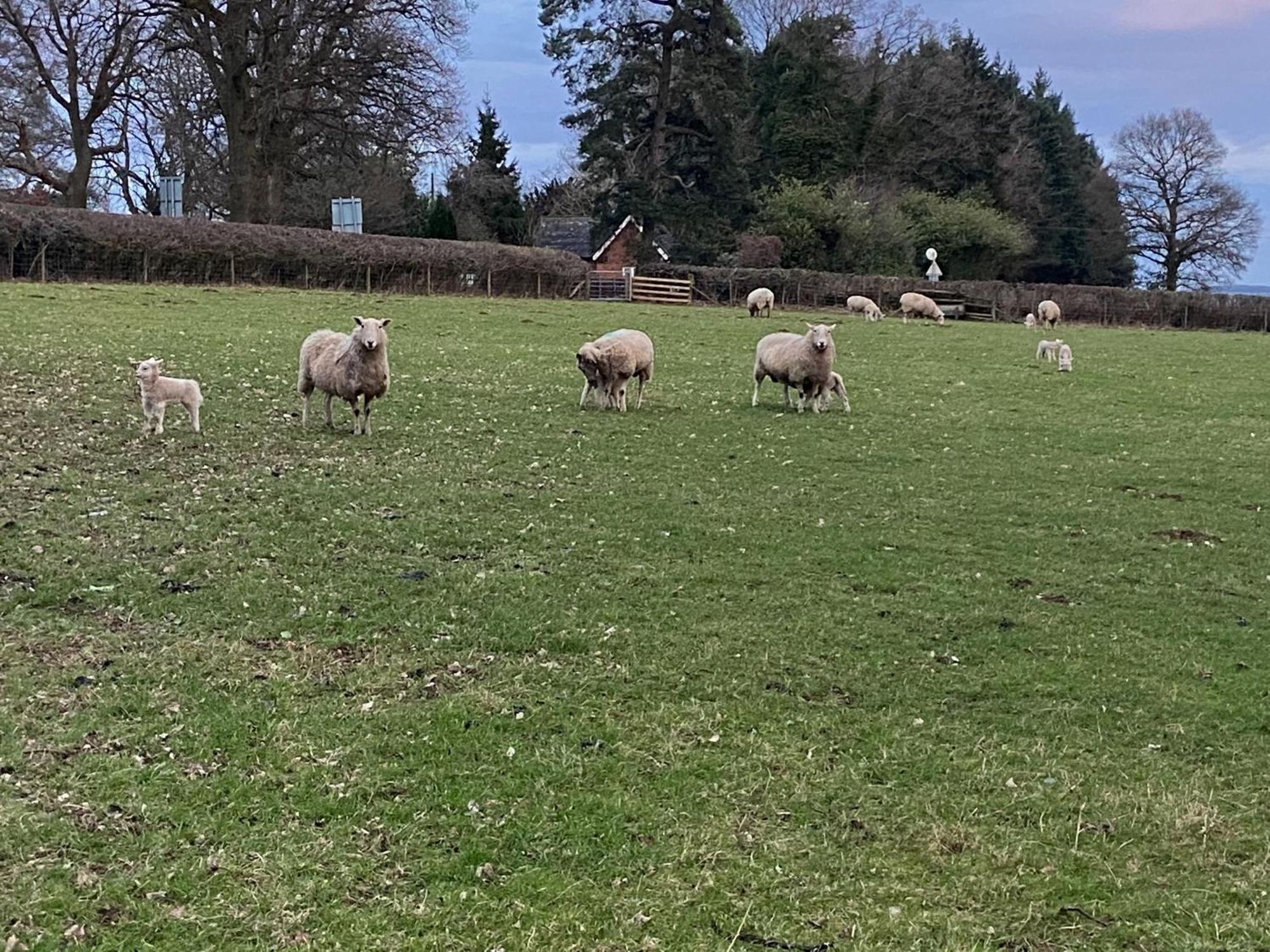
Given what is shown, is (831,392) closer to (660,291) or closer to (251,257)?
(251,257)

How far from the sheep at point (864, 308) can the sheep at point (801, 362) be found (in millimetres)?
26607

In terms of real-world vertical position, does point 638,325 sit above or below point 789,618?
above

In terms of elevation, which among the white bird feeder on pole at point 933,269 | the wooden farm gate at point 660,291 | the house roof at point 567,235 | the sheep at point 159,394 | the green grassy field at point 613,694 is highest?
the house roof at point 567,235

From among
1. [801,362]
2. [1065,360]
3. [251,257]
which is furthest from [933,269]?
[801,362]

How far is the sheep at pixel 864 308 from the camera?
43594 millimetres

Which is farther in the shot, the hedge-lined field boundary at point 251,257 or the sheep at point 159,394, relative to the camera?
the hedge-lined field boundary at point 251,257

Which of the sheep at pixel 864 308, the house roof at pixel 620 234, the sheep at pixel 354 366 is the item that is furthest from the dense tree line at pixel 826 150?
the sheep at pixel 354 366

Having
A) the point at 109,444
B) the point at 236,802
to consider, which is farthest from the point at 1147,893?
the point at 109,444

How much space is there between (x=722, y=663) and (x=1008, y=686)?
1646mm

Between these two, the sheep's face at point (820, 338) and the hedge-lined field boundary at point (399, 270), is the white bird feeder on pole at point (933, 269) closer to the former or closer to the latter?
the hedge-lined field boundary at point (399, 270)

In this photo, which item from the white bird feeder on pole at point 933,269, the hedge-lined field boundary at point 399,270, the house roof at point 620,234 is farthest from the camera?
the house roof at point 620,234

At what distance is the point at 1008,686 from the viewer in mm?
6391

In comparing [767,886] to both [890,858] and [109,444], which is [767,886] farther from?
[109,444]

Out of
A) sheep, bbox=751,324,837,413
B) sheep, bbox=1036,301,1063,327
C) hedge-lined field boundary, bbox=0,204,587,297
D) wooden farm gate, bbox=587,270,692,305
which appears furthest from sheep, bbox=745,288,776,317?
sheep, bbox=751,324,837,413
